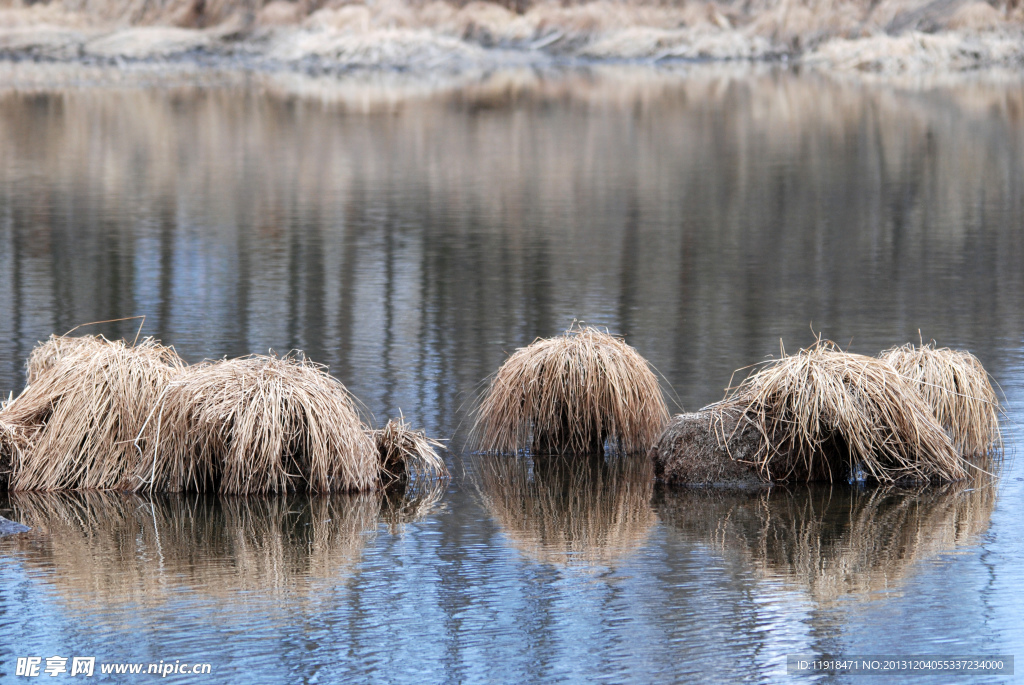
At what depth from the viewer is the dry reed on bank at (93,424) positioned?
395 inches

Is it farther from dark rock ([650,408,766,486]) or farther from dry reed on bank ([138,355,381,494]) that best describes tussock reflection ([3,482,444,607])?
dark rock ([650,408,766,486])

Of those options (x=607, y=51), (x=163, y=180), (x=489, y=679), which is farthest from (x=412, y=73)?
(x=489, y=679)

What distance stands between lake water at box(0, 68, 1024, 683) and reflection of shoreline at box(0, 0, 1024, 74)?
1424 inches

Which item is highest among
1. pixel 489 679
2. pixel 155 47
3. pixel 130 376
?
pixel 155 47

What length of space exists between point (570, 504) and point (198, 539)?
2490 mm

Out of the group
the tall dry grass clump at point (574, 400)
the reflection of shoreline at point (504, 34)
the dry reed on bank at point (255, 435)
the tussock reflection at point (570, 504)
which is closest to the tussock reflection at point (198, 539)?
the dry reed on bank at point (255, 435)

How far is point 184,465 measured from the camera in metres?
9.95

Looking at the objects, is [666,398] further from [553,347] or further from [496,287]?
[496,287]

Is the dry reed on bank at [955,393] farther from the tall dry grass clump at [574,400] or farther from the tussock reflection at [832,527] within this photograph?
the tall dry grass clump at [574,400]

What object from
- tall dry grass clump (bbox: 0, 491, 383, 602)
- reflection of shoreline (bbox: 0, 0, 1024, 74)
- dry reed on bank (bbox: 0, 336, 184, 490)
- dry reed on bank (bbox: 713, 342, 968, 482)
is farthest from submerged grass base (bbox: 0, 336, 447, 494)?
reflection of shoreline (bbox: 0, 0, 1024, 74)

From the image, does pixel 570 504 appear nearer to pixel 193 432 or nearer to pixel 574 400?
pixel 574 400

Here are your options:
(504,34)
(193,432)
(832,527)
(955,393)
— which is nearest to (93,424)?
(193,432)

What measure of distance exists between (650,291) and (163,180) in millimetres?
16664

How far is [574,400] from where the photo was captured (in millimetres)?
10977
